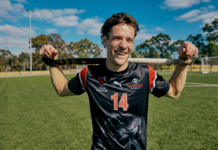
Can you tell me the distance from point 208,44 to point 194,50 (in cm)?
5764

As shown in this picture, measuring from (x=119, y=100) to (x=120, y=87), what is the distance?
0.14 meters

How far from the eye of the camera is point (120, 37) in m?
1.61

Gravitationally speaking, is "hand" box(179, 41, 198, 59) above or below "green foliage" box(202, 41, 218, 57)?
below

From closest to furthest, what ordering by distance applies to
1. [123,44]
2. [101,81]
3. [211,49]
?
[123,44]
[101,81]
[211,49]

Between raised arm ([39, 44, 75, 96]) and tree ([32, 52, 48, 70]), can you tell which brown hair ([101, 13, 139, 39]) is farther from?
tree ([32, 52, 48, 70])

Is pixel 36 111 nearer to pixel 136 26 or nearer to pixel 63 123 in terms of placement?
pixel 63 123

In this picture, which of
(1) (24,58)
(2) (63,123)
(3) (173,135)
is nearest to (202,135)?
(3) (173,135)

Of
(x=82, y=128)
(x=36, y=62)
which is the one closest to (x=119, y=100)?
(x=82, y=128)

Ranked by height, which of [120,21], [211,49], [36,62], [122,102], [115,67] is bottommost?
[122,102]

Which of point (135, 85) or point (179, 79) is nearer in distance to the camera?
point (135, 85)

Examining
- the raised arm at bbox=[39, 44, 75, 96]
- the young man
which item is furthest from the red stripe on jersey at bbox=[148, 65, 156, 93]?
the raised arm at bbox=[39, 44, 75, 96]

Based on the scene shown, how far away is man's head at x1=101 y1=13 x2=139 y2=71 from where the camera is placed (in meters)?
1.61

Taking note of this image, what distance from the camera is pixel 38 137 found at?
13.3 feet

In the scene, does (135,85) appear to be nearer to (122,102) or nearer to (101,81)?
(122,102)
